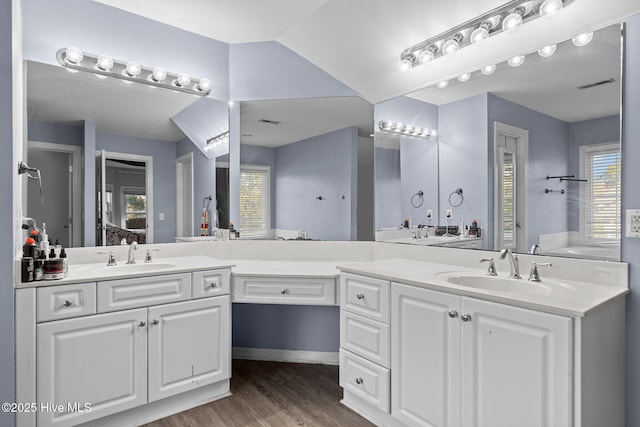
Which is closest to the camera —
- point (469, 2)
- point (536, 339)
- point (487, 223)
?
point (536, 339)

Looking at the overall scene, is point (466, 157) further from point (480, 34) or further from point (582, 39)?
point (582, 39)

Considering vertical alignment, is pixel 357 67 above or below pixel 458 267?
above

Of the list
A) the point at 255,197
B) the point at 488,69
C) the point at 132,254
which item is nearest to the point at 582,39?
the point at 488,69

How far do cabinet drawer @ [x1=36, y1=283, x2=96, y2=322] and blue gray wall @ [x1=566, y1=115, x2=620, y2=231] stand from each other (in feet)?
7.53

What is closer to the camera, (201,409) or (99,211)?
(201,409)

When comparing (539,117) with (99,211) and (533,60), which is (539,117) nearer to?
(533,60)

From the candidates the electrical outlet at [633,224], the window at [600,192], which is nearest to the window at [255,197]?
the window at [600,192]

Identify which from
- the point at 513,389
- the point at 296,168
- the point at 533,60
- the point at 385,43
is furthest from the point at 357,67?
the point at 513,389

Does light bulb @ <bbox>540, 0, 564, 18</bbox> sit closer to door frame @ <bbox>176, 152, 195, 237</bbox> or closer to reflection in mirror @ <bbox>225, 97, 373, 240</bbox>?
reflection in mirror @ <bbox>225, 97, 373, 240</bbox>

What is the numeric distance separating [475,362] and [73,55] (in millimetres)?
2632

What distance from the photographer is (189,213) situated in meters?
2.64

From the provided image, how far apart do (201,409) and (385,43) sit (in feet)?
8.08

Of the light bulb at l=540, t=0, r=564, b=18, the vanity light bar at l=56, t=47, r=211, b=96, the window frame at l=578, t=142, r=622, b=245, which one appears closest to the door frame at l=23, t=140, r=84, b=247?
the vanity light bar at l=56, t=47, r=211, b=96

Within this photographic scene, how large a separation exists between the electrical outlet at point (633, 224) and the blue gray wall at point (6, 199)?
249cm
